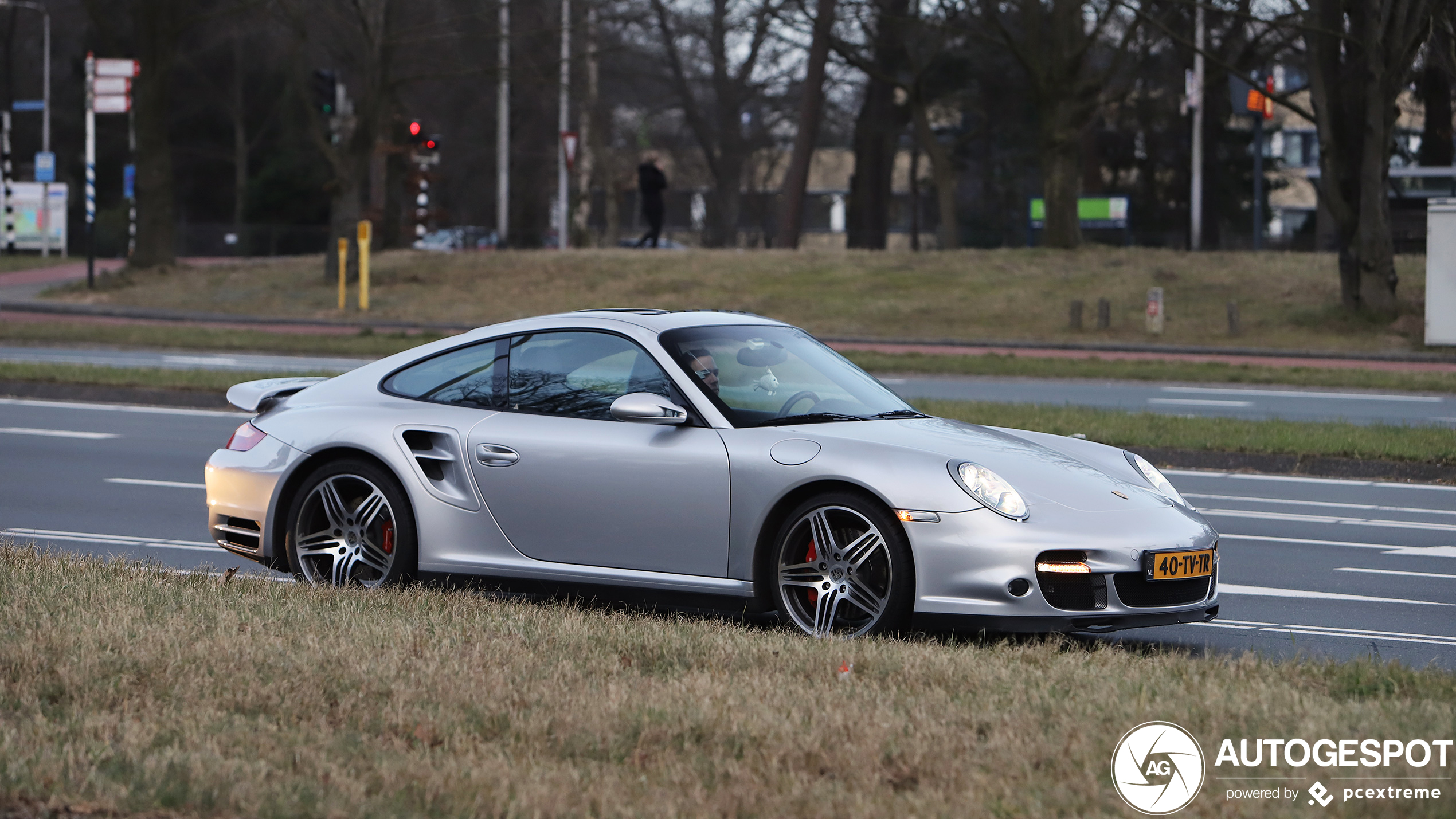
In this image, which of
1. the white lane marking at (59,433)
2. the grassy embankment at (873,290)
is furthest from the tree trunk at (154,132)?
the white lane marking at (59,433)

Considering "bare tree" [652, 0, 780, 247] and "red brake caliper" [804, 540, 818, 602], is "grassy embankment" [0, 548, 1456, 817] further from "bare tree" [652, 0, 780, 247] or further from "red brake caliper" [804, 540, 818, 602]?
"bare tree" [652, 0, 780, 247]

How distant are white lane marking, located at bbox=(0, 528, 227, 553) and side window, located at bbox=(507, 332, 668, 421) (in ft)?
8.44

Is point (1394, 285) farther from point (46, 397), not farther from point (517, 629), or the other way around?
point (517, 629)

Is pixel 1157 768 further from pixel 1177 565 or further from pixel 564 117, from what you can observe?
pixel 564 117

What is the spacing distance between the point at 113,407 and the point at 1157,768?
566 inches

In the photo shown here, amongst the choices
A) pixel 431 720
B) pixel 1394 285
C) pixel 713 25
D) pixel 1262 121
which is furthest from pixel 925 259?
pixel 431 720

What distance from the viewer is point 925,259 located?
36500mm

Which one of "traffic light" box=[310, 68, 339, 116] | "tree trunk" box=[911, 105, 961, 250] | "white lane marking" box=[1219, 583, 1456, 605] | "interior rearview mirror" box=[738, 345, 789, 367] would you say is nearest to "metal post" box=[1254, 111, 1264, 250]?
"tree trunk" box=[911, 105, 961, 250]

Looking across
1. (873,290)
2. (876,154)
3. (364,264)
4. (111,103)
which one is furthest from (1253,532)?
(876,154)

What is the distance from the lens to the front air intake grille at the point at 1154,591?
6.11m

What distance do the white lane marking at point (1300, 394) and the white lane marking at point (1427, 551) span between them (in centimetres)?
1044

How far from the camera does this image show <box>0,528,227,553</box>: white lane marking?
8.89 metres

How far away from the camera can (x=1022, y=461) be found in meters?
6.54
